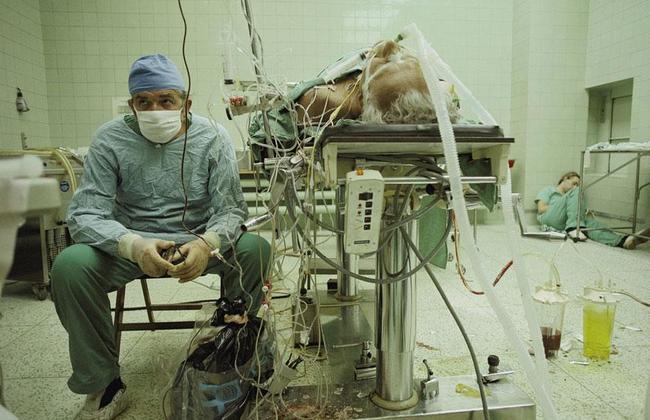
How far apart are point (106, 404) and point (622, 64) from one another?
433cm

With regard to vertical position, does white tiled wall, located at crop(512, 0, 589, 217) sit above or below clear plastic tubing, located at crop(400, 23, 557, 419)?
above

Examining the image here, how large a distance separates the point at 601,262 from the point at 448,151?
2.52m

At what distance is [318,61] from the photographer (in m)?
3.76

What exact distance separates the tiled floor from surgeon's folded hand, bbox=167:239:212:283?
236 mm

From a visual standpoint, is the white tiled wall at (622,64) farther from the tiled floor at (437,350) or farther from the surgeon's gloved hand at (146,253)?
the surgeon's gloved hand at (146,253)

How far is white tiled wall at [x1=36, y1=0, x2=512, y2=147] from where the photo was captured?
3.57 metres

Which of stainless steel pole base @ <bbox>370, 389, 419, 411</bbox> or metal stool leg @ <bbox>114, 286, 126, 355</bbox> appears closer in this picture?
stainless steel pole base @ <bbox>370, 389, 419, 411</bbox>

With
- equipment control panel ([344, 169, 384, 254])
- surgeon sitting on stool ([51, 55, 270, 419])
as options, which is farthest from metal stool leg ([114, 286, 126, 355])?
equipment control panel ([344, 169, 384, 254])

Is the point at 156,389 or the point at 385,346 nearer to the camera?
the point at 385,346

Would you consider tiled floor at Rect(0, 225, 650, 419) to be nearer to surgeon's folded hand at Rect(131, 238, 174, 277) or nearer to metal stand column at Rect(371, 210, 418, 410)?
surgeon's folded hand at Rect(131, 238, 174, 277)

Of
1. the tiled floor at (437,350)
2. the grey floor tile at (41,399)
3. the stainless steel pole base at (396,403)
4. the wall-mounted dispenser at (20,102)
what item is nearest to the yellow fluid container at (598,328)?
the tiled floor at (437,350)

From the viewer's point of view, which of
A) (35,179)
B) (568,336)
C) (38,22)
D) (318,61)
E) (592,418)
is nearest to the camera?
(35,179)

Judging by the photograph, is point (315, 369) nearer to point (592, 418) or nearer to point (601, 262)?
point (592, 418)

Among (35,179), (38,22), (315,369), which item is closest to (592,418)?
(315,369)
